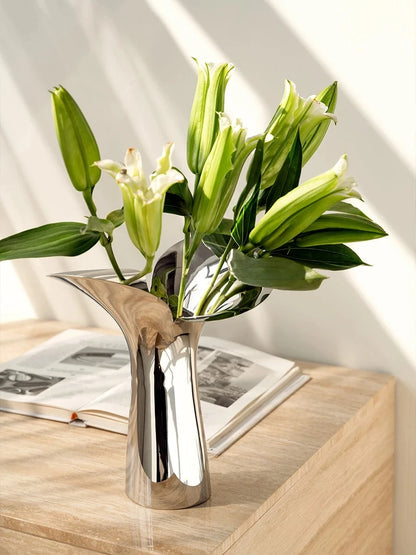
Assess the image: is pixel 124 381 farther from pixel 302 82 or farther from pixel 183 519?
pixel 302 82

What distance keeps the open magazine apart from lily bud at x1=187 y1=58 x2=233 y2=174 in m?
0.36

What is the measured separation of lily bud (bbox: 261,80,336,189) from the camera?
685 millimetres

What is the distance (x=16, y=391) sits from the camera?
1080 mm

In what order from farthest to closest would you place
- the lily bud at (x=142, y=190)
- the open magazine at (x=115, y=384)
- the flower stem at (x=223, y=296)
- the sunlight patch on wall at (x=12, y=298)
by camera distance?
1. the sunlight patch on wall at (x=12, y=298)
2. the open magazine at (x=115, y=384)
3. the flower stem at (x=223, y=296)
4. the lily bud at (x=142, y=190)

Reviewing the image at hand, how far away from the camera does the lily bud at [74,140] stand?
68 cm

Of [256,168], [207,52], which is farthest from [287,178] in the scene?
[207,52]

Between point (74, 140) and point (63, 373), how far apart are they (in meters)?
0.52

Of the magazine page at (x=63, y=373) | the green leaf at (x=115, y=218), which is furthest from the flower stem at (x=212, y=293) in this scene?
the magazine page at (x=63, y=373)

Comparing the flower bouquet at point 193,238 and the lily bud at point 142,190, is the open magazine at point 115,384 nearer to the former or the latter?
the flower bouquet at point 193,238

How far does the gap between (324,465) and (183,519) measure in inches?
9.2

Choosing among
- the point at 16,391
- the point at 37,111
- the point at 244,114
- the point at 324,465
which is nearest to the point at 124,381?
the point at 16,391

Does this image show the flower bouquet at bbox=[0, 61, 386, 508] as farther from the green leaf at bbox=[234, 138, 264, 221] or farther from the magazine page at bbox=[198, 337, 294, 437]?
the magazine page at bbox=[198, 337, 294, 437]

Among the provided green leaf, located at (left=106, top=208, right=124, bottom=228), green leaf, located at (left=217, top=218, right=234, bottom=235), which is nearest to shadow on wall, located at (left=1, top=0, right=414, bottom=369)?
green leaf, located at (left=217, top=218, right=234, bottom=235)

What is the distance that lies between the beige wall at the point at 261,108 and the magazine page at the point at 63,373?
15 cm
